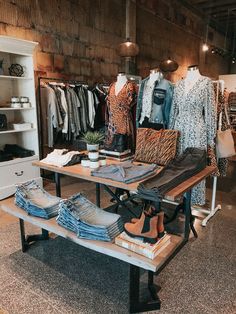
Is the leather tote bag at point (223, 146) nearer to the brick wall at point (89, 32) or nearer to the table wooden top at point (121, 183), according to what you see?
the table wooden top at point (121, 183)

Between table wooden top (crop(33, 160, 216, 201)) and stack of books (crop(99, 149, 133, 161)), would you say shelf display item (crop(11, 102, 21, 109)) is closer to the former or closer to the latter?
table wooden top (crop(33, 160, 216, 201))

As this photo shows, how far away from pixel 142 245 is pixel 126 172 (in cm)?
70

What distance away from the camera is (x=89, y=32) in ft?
16.6

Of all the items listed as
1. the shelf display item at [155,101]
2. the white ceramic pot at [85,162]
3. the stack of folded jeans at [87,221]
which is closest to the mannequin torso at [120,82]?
the shelf display item at [155,101]

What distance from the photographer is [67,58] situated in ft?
15.6

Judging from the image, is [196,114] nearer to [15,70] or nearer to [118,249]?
[118,249]

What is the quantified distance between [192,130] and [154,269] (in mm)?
1606

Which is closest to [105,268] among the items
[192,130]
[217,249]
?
[217,249]

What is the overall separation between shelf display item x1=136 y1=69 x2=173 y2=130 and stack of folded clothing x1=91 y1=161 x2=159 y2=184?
78 centimetres

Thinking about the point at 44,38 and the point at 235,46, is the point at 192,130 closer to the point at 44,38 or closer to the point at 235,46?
the point at 44,38

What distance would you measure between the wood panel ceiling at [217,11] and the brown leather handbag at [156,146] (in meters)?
6.52

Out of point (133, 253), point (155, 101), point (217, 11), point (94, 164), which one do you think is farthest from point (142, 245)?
point (217, 11)

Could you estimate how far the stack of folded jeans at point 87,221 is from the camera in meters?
1.72

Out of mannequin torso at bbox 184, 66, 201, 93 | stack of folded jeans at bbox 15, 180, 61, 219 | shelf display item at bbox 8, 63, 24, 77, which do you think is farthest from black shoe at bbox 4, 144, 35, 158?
mannequin torso at bbox 184, 66, 201, 93
